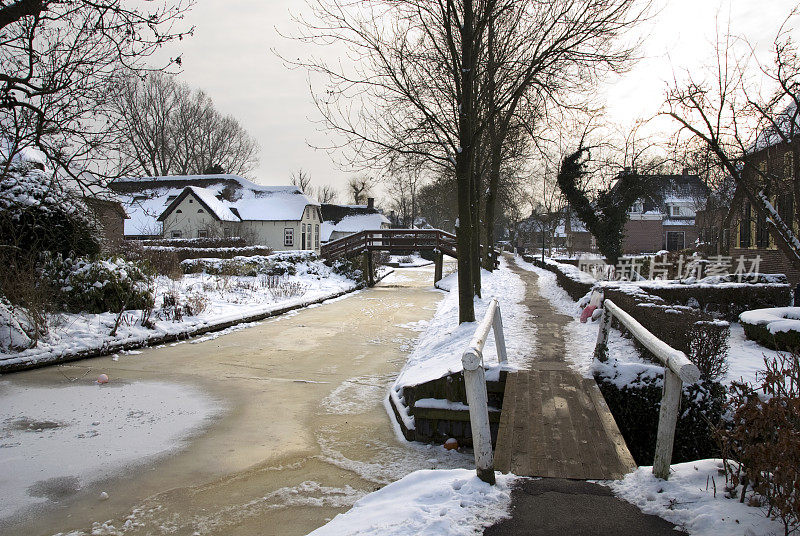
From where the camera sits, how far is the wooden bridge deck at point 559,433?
4.15m

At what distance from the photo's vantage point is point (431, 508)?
3.58 metres

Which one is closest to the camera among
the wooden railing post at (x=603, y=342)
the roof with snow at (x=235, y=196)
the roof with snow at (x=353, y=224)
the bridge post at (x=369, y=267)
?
the wooden railing post at (x=603, y=342)

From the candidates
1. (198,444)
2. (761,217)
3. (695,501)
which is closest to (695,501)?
(695,501)

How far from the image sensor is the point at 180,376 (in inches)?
374

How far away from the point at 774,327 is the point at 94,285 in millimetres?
14211

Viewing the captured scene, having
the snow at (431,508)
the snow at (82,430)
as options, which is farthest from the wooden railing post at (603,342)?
the snow at (82,430)

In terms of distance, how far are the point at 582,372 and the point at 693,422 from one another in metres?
1.47

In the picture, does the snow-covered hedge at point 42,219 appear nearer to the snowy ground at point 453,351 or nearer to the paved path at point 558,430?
the snowy ground at point 453,351

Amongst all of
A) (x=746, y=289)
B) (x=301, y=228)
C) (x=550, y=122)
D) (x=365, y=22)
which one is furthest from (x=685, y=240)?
(x=365, y=22)

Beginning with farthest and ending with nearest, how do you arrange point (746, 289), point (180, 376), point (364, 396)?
1. point (746, 289)
2. point (180, 376)
3. point (364, 396)

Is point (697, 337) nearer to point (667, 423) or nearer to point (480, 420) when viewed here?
point (667, 423)

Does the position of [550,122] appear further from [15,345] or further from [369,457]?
[15,345]

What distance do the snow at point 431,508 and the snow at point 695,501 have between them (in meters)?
0.90

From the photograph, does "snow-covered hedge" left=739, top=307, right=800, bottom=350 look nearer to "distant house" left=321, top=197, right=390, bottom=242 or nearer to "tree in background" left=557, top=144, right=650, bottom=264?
"tree in background" left=557, top=144, right=650, bottom=264
